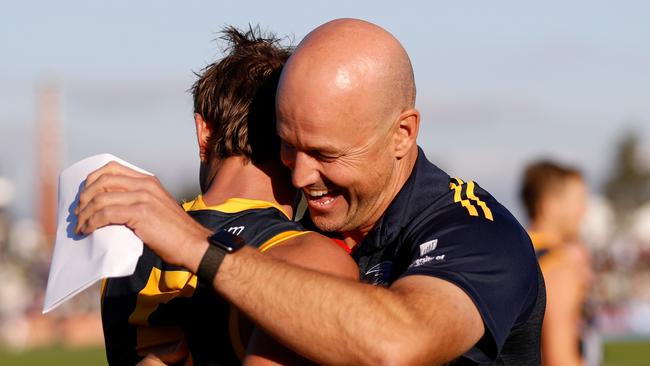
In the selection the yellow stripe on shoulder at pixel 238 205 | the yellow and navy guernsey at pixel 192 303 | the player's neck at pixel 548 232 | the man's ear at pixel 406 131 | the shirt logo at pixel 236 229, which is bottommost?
the player's neck at pixel 548 232

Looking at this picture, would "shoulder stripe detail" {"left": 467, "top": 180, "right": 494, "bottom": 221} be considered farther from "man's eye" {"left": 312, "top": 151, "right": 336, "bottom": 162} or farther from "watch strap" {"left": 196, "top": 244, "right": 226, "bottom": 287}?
"watch strap" {"left": 196, "top": 244, "right": 226, "bottom": 287}

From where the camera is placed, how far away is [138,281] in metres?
3.93

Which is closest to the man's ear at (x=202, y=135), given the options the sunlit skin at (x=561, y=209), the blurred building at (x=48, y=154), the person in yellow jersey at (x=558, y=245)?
the person in yellow jersey at (x=558, y=245)

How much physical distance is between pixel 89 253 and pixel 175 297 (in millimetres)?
519

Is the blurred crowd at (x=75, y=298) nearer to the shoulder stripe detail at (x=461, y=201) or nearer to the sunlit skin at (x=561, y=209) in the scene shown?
the sunlit skin at (x=561, y=209)

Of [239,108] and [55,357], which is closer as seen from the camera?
[239,108]

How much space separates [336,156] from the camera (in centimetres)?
402

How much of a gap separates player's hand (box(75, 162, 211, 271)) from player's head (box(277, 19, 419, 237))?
0.61 metres

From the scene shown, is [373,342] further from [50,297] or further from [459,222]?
[50,297]

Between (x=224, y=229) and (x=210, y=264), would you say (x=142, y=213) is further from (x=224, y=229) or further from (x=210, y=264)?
(x=224, y=229)

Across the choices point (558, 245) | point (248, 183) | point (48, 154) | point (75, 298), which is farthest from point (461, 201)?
point (48, 154)

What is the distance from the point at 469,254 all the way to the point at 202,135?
1065 mm

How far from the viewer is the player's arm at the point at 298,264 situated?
354 centimetres

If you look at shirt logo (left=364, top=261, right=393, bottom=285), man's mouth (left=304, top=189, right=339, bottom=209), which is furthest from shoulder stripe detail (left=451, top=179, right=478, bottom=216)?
man's mouth (left=304, top=189, right=339, bottom=209)
